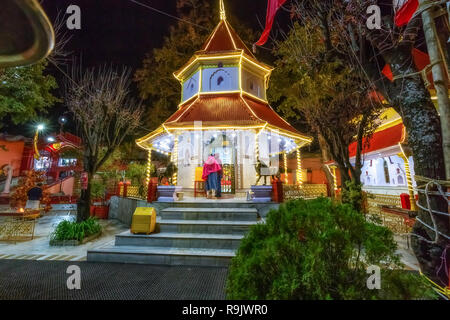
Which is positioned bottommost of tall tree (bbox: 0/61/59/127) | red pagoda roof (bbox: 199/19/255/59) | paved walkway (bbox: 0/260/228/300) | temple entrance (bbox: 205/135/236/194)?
paved walkway (bbox: 0/260/228/300)

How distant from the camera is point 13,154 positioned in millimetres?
20953

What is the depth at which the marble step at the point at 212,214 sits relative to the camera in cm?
623

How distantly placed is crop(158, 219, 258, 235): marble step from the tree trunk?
3.61 m

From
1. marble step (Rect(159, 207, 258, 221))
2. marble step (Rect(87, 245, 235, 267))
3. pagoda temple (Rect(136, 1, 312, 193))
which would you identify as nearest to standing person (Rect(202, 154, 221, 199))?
pagoda temple (Rect(136, 1, 312, 193))

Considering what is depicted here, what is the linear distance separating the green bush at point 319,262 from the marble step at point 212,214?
159 inches

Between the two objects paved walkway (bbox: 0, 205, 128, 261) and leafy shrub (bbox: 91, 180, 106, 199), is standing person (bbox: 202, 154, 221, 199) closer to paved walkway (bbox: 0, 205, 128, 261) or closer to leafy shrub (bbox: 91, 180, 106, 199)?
paved walkway (bbox: 0, 205, 128, 261)

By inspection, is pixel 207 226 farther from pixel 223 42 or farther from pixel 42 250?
pixel 223 42

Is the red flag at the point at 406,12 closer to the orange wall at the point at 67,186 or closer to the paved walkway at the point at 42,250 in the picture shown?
the paved walkway at the point at 42,250

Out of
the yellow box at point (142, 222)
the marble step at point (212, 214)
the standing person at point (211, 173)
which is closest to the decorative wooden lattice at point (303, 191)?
the marble step at point (212, 214)

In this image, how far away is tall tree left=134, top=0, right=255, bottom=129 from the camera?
58.2 ft

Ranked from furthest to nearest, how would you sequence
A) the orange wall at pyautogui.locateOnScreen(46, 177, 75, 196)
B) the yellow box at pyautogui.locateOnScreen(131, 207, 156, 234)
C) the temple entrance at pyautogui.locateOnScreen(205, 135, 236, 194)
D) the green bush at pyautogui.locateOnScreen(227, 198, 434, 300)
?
the orange wall at pyautogui.locateOnScreen(46, 177, 75, 196)
the temple entrance at pyautogui.locateOnScreen(205, 135, 236, 194)
the yellow box at pyautogui.locateOnScreen(131, 207, 156, 234)
the green bush at pyautogui.locateOnScreen(227, 198, 434, 300)

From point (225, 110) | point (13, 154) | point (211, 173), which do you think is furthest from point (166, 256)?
point (13, 154)

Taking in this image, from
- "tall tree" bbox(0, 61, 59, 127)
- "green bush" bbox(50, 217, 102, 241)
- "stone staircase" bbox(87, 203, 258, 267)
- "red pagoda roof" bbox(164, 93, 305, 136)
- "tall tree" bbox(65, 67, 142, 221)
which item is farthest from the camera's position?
"tall tree" bbox(0, 61, 59, 127)
